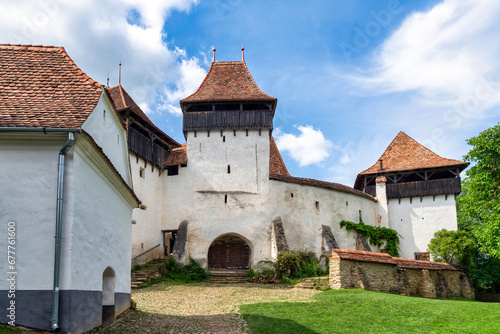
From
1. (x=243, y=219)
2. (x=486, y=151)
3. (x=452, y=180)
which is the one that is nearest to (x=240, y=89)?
(x=243, y=219)

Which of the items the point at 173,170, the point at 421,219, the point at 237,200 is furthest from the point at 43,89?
the point at 421,219

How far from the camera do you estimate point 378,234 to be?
90.0 feet

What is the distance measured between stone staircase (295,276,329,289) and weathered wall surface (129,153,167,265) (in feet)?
26.3

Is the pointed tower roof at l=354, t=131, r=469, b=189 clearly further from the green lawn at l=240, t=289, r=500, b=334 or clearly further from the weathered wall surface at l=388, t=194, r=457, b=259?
the green lawn at l=240, t=289, r=500, b=334

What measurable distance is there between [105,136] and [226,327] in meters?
5.16

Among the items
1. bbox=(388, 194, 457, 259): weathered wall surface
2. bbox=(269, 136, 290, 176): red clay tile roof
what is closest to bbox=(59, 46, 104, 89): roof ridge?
bbox=(269, 136, 290, 176): red clay tile roof

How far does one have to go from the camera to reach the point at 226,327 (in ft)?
34.8

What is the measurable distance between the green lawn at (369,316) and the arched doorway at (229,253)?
1074 centimetres

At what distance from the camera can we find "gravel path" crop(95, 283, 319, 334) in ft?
33.8

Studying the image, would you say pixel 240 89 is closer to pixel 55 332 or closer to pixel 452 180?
pixel 452 180

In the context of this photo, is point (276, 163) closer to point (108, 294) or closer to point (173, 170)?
point (173, 170)

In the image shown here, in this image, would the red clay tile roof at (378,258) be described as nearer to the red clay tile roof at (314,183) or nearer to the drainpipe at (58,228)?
the red clay tile roof at (314,183)

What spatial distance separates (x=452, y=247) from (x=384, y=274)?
980 centimetres

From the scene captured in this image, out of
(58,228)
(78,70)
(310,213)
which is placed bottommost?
(58,228)
